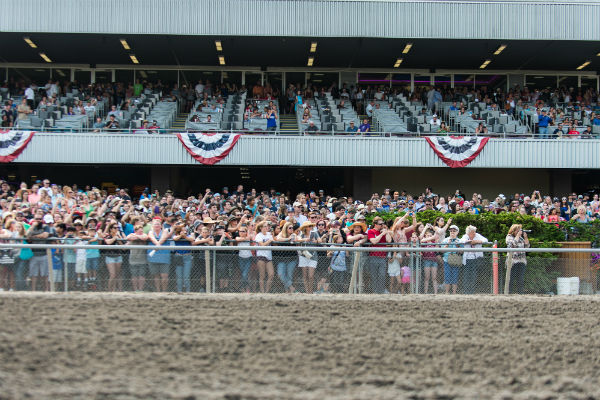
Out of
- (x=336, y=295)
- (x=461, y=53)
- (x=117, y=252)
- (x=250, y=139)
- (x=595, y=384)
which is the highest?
(x=461, y=53)

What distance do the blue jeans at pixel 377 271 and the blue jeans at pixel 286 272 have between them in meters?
1.24

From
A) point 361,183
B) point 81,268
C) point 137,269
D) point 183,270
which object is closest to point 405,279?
point 183,270

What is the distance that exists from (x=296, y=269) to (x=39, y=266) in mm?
3912

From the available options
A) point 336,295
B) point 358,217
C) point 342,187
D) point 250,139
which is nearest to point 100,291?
point 336,295

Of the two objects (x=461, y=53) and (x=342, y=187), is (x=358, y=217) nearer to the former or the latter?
(x=342, y=187)

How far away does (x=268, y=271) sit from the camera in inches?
409

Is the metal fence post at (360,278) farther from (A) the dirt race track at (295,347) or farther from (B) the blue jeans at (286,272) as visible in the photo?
(B) the blue jeans at (286,272)

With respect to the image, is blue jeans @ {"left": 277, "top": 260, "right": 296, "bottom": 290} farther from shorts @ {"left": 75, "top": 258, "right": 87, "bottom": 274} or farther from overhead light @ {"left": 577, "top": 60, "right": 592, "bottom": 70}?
overhead light @ {"left": 577, "top": 60, "right": 592, "bottom": 70}

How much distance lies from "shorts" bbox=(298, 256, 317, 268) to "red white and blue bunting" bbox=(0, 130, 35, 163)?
17315 mm

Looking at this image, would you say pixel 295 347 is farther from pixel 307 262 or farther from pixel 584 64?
pixel 584 64

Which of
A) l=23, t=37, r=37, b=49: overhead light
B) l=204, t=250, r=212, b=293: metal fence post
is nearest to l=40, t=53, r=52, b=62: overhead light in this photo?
l=23, t=37, r=37, b=49: overhead light

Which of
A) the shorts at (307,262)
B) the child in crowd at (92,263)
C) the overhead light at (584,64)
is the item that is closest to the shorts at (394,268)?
the shorts at (307,262)

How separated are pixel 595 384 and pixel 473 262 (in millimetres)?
3288

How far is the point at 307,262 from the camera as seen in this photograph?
10445 millimetres
